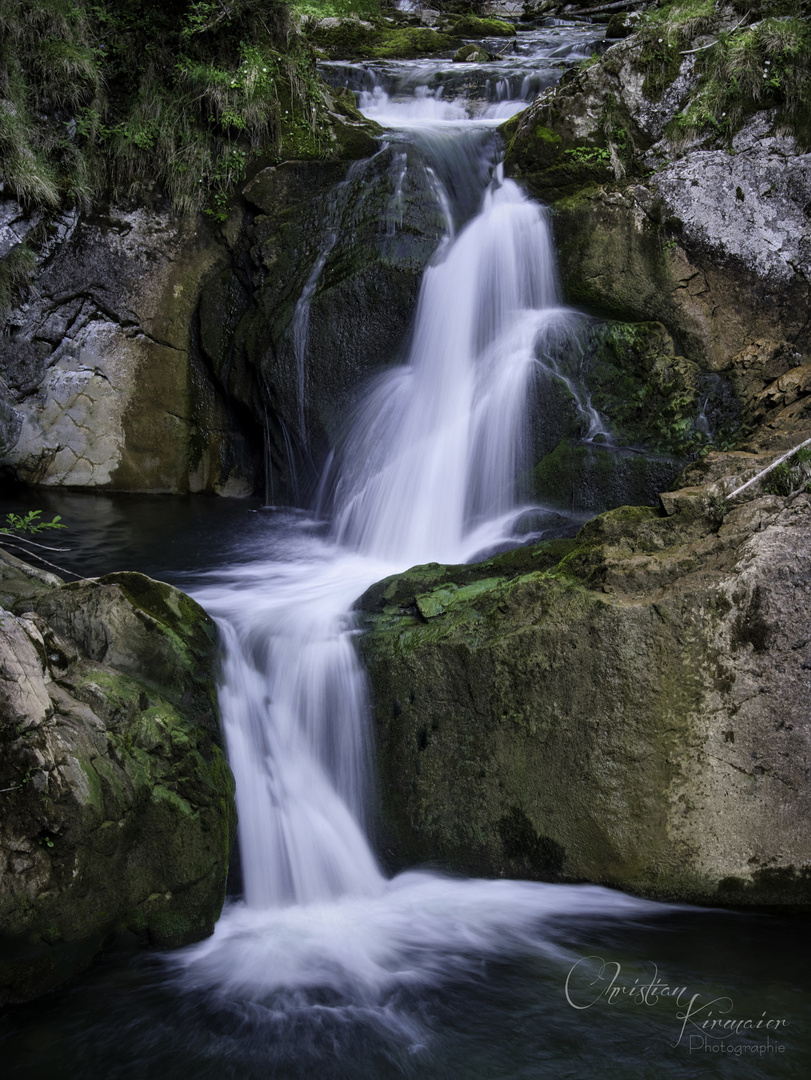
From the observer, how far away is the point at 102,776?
3.16 metres

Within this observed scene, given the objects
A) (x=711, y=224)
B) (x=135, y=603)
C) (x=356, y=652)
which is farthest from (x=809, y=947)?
(x=711, y=224)

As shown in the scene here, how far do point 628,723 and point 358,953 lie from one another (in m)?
1.58

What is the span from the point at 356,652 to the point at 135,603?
3.81 ft

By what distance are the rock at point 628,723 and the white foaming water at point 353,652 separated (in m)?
0.23

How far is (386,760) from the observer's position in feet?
13.3

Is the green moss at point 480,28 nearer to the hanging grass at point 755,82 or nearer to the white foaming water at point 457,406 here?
the hanging grass at point 755,82

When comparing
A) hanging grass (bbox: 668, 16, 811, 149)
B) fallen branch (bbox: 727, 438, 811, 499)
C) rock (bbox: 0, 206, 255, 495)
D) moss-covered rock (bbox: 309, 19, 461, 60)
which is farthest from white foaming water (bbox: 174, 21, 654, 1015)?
moss-covered rock (bbox: 309, 19, 461, 60)

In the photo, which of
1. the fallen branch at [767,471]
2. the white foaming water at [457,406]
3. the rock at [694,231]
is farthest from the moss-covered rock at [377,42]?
the fallen branch at [767,471]

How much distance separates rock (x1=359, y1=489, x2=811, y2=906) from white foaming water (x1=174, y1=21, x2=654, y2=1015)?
23 centimetres

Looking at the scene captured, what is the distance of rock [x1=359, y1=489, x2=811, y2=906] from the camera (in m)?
3.57

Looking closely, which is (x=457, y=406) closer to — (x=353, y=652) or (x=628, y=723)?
(x=353, y=652)

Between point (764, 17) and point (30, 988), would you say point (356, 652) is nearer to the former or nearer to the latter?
point (30, 988)

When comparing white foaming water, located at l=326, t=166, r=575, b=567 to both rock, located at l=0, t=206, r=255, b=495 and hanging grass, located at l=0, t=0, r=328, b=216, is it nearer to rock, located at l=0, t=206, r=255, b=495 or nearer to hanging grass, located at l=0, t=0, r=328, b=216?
rock, located at l=0, t=206, r=255, b=495

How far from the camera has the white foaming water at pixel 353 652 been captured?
344 centimetres
